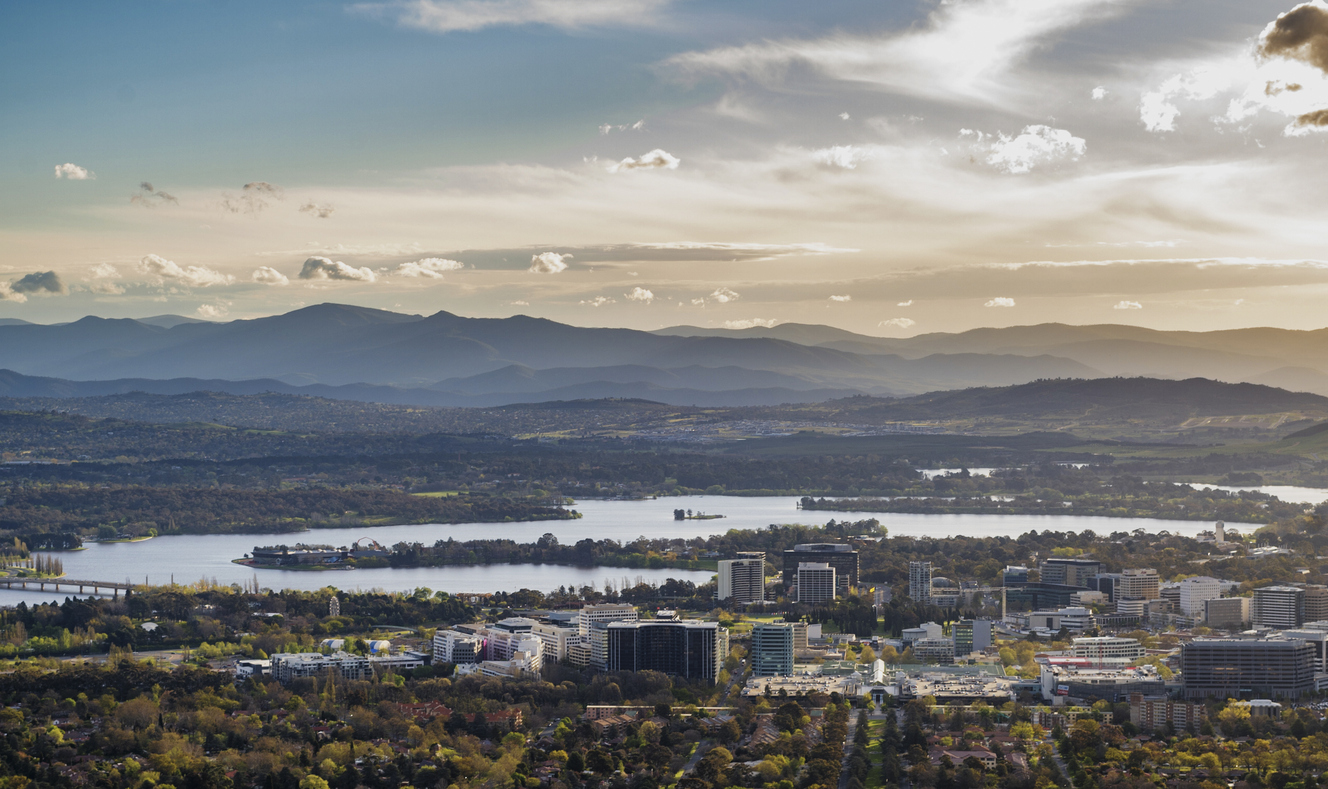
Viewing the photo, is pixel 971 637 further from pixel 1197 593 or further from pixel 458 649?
pixel 458 649

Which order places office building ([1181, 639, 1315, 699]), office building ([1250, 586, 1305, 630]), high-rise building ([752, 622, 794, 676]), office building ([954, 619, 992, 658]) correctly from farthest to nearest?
office building ([1250, 586, 1305, 630])
office building ([954, 619, 992, 658])
high-rise building ([752, 622, 794, 676])
office building ([1181, 639, 1315, 699])

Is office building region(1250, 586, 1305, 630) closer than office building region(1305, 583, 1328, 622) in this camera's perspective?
Yes

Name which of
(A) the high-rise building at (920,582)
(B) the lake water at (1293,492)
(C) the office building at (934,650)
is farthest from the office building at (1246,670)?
(B) the lake water at (1293,492)

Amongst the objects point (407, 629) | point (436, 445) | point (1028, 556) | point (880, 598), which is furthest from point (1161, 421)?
point (407, 629)

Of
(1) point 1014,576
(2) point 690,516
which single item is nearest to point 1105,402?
(2) point 690,516

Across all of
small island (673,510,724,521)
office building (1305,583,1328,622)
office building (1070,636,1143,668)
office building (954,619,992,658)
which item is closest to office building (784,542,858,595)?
office building (954,619,992,658)

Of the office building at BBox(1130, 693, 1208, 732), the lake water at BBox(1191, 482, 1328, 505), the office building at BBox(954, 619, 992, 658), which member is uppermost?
the lake water at BBox(1191, 482, 1328, 505)

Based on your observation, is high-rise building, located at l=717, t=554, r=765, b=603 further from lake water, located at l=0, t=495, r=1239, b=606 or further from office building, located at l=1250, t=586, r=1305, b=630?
office building, located at l=1250, t=586, r=1305, b=630
